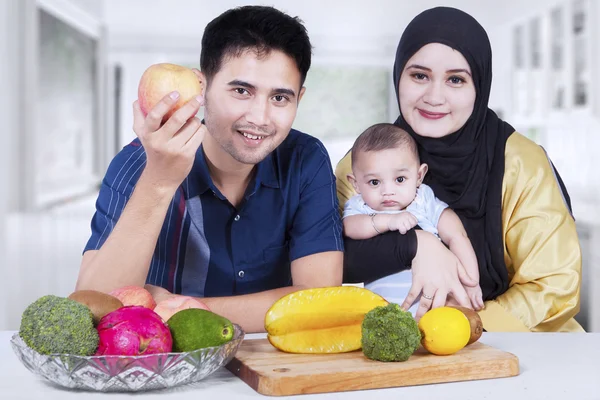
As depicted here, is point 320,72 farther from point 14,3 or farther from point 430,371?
point 430,371

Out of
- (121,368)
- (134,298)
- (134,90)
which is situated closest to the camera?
(121,368)

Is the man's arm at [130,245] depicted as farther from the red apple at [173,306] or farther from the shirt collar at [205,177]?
the red apple at [173,306]

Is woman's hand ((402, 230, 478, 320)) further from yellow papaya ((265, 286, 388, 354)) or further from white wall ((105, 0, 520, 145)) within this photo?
white wall ((105, 0, 520, 145))

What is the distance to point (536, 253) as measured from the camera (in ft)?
6.06

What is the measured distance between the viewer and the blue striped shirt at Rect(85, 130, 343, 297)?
1822mm

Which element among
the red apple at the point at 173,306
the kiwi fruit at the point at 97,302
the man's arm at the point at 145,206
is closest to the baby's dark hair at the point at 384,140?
the man's arm at the point at 145,206

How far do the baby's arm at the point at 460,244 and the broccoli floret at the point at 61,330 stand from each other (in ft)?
3.49

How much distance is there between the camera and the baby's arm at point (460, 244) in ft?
5.97

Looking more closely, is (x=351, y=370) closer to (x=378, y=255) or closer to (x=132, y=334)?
(x=132, y=334)

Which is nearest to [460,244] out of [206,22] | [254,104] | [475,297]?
[475,297]

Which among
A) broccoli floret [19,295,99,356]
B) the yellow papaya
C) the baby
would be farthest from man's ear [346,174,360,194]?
broccoli floret [19,295,99,356]

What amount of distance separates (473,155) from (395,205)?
0.86 feet

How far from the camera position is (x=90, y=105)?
5273 millimetres

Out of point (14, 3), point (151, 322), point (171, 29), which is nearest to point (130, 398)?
point (151, 322)
